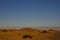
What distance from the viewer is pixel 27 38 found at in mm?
18719

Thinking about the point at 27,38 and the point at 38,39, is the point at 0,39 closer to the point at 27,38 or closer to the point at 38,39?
the point at 27,38

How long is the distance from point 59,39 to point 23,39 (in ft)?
18.6

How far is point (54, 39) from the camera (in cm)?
1836

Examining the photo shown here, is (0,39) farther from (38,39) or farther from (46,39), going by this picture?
(46,39)

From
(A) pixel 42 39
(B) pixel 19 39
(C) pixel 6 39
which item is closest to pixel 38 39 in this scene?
(A) pixel 42 39

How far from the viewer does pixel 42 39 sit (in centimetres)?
1834

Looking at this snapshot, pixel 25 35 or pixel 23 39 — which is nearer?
pixel 23 39

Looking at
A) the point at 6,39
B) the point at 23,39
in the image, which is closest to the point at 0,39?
the point at 6,39

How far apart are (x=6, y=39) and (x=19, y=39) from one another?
2056 millimetres

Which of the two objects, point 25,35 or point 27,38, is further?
point 25,35

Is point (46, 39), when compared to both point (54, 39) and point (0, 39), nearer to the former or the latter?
point (54, 39)

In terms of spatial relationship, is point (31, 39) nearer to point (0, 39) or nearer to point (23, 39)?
point (23, 39)

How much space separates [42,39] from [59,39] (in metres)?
2.72

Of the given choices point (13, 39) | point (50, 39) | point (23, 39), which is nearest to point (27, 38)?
point (23, 39)
